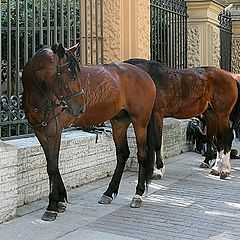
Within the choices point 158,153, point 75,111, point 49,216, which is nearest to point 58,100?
point 75,111

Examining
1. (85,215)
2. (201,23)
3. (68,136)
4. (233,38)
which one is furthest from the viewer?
(233,38)

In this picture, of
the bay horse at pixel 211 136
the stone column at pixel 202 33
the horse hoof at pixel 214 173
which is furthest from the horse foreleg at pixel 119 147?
the stone column at pixel 202 33

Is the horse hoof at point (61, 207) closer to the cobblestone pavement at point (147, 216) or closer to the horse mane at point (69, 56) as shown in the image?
the cobblestone pavement at point (147, 216)

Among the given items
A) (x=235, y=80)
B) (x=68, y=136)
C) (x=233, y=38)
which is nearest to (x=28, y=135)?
(x=68, y=136)

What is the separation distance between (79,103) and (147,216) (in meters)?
1.48

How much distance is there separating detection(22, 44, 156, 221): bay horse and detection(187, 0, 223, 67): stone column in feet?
20.6

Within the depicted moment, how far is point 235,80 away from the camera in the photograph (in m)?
8.77

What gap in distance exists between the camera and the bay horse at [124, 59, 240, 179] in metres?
8.02

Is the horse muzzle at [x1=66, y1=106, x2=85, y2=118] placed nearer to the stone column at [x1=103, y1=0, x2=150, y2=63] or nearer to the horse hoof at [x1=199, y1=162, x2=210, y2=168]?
the stone column at [x1=103, y1=0, x2=150, y2=63]

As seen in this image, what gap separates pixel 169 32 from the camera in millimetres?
11227

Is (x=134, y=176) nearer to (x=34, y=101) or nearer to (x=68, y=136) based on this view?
(x=68, y=136)

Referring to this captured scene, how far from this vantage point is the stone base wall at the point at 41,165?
556cm

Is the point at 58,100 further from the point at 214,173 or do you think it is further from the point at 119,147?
the point at 214,173

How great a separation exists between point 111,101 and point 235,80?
343cm
